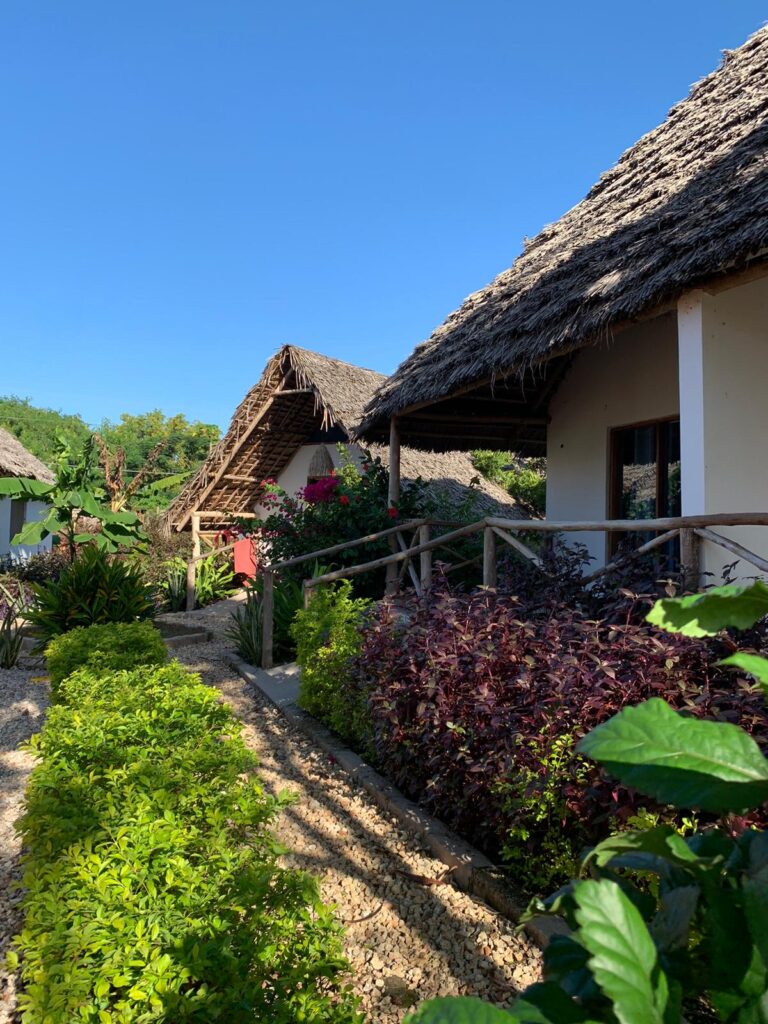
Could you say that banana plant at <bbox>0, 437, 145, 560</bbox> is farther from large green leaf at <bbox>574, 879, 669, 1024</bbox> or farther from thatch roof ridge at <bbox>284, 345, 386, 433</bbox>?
large green leaf at <bbox>574, 879, 669, 1024</bbox>

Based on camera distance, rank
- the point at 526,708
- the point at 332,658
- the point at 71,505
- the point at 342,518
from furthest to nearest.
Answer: the point at 71,505
the point at 342,518
the point at 332,658
the point at 526,708

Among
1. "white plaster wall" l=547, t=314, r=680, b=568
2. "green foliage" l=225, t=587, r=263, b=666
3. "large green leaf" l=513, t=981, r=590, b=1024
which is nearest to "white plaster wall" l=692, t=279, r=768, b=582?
"white plaster wall" l=547, t=314, r=680, b=568

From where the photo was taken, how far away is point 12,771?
15.3ft

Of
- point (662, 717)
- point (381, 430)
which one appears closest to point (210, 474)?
point (381, 430)

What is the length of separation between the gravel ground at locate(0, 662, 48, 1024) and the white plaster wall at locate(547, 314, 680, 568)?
5379 millimetres

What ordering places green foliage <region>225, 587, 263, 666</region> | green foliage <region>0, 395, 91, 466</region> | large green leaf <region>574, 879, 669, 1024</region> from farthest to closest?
green foliage <region>0, 395, 91, 466</region>
green foliage <region>225, 587, 263, 666</region>
large green leaf <region>574, 879, 669, 1024</region>

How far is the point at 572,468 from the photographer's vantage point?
800 centimetres

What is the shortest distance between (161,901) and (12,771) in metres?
3.39

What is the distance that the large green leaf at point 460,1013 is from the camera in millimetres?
555

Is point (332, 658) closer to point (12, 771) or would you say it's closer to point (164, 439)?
point (12, 771)

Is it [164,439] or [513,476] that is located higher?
[164,439]

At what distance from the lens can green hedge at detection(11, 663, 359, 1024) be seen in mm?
1604

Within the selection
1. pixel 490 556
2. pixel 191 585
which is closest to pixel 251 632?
pixel 490 556

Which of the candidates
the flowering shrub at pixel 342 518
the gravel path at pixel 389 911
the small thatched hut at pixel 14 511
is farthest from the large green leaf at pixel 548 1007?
the small thatched hut at pixel 14 511
